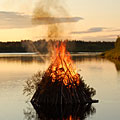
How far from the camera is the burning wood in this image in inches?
547

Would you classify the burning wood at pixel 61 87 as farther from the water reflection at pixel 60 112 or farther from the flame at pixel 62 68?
the water reflection at pixel 60 112

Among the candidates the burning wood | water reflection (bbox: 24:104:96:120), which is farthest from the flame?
water reflection (bbox: 24:104:96:120)

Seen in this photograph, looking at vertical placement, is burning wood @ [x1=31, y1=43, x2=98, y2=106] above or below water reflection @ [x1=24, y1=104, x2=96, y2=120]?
above

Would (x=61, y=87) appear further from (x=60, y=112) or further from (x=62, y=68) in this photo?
(x=60, y=112)

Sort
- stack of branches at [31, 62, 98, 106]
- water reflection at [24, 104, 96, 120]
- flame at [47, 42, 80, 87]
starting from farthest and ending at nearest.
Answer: flame at [47, 42, 80, 87]
stack of branches at [31, 62, 98, 106]
water reflection at [24, 104, 96, 120]

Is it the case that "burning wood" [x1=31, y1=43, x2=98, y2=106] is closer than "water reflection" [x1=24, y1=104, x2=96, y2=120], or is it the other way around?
"water reflection" [x1=24, y1=104, x2=96, y2=120]

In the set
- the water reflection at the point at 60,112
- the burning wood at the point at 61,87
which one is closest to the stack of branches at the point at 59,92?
the burning wood at the point at 61,87

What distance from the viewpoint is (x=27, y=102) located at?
14.8 meters

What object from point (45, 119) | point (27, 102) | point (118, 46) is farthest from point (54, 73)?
point (118, 46)

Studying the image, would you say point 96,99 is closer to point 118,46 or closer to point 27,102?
point 27,102

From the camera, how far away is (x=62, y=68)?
14453 mm

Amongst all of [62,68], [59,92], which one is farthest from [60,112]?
[62,68]

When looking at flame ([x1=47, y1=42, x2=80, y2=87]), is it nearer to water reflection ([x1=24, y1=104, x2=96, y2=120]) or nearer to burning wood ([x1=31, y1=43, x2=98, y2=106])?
burning wood ([x1=31, y1=43, x2=98, y2=106])

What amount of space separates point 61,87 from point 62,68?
3.12 ft
